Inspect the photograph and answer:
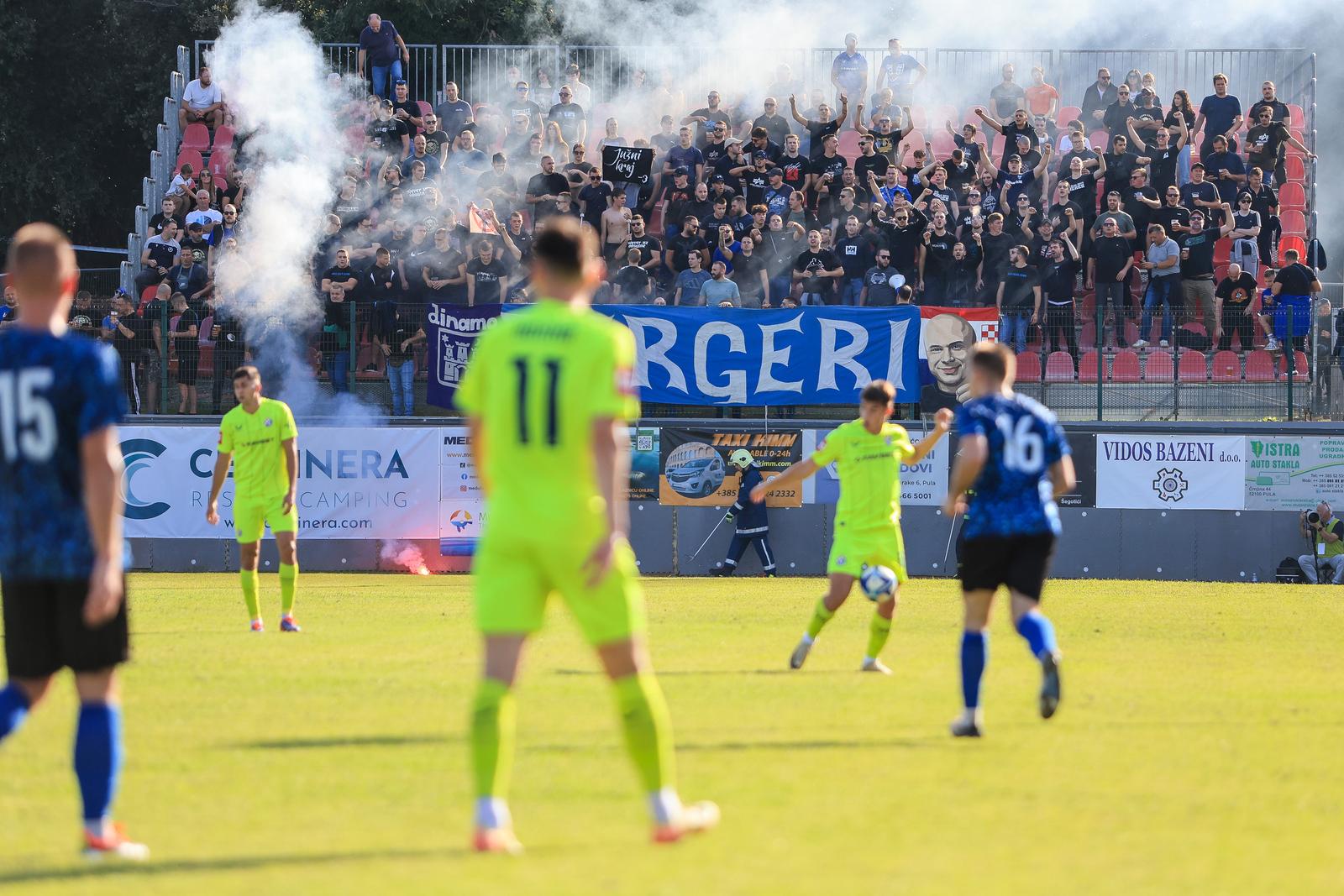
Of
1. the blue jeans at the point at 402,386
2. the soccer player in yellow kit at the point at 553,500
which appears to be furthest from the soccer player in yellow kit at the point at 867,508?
the blue jeans at the point at 402,386

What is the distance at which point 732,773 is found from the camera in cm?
767

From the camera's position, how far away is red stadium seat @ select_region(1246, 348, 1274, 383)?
77.6 feet

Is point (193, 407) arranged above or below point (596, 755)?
above

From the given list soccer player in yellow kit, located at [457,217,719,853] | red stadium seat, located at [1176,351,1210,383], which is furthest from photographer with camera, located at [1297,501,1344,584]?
soccer player in yellow kit, located at [457,217,719,853]

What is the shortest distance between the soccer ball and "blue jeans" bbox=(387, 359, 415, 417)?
1403 cm

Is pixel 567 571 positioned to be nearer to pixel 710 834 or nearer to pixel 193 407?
pixel 710 834

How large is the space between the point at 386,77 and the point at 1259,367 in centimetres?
1532

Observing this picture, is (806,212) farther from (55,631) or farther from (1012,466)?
(55,631)

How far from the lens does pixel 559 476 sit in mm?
5684

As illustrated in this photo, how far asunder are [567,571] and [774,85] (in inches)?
1007

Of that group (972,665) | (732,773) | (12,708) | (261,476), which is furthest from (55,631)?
(261,476)

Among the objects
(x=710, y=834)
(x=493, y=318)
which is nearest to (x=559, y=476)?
(x=710, y=834)

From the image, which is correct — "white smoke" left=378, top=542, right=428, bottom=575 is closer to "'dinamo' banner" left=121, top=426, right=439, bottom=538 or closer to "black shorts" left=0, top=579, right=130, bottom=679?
"'dinamo' banner" left=121, top=426, right=439, bottom=538

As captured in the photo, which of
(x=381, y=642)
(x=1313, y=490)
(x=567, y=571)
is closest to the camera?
(x=567, y=571)
